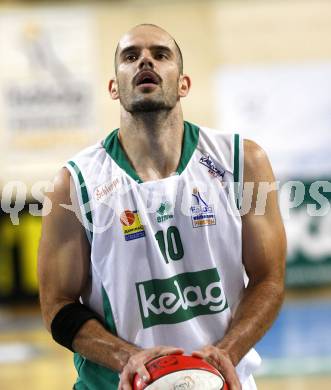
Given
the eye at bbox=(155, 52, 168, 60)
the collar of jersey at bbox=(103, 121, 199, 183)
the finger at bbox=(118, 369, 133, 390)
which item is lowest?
the finger at bbox=(118, 369, 133, 390)

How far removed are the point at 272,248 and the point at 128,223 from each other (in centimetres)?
53

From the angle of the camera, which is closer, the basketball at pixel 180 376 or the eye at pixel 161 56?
the basketball at pixel 180 376

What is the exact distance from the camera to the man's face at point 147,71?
2.78 metres

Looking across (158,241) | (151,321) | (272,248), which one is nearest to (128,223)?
(158,241)

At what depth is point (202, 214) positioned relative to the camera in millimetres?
2848

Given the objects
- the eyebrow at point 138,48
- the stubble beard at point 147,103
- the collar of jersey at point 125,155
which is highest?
the eyebrow at point 138,48

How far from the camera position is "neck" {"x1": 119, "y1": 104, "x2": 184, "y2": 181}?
9.46ft

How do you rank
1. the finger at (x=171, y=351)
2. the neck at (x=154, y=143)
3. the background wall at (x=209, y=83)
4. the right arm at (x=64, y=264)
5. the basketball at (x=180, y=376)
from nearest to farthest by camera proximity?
the basketball at (x=180, y=376), the finger at (x=171, y=351), the right arm at (x=64, y=264), the neck at (x=154, y=143), the background wall at (x=209, y=83)

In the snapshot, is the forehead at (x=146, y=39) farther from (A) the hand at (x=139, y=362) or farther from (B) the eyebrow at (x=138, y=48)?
(A) the hand at (x=139, y=362)

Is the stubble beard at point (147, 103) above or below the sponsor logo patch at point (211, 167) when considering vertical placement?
above

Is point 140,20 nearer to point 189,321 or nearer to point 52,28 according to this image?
point 52,28

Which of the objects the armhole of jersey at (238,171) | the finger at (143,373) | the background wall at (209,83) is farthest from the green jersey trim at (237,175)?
the background wall at (209,83)

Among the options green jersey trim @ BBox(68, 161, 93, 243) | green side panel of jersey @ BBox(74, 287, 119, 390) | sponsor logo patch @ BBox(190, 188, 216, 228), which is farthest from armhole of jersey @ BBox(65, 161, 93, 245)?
sponsor logo patch @ BBox(190, 188, 216, 228)

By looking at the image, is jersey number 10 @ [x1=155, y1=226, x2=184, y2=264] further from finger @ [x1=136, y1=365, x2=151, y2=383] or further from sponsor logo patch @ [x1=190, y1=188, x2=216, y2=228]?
finger @ [x1=136, y1=365, x2=151, y2=383]
